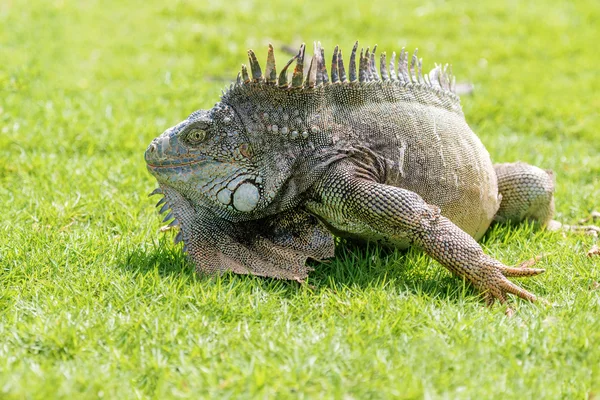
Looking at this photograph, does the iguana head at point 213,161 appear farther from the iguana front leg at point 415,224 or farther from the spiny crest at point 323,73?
the iguana front leg at point 415,224

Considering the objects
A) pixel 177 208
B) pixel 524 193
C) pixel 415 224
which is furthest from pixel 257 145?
pixel 524 193

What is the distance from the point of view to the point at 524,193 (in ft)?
18.8

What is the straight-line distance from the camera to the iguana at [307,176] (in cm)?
456

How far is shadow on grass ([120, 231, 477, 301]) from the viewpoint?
457 centimetres

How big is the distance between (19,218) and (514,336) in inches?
148

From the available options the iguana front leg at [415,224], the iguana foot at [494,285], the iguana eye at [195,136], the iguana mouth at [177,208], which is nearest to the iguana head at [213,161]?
the iguana eye at [195,136]

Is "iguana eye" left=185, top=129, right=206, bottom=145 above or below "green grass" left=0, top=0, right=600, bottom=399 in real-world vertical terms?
above

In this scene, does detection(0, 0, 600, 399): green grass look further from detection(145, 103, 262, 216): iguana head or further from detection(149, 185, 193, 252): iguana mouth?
detection(145, 103, 262, 216): iguana head

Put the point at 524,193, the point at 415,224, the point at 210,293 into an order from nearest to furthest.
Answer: the point at 210,293, the point at 415,224, the point at 524,193

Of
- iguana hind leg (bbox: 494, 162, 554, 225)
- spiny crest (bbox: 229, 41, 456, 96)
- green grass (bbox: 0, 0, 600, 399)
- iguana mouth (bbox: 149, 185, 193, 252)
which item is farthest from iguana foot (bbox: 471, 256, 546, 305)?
iguana mouth (bbox: 149, 185, 193, 252)

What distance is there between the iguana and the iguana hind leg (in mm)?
899

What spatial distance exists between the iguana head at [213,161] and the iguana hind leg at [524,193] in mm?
2243

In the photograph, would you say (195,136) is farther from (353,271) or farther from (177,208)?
(353,271)

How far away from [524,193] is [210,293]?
277 cm
